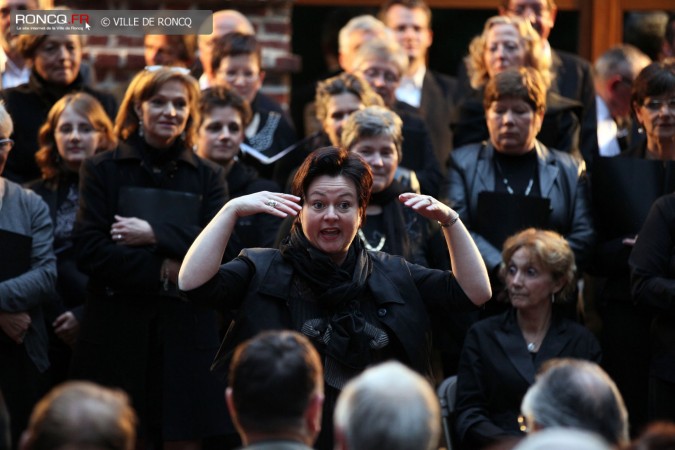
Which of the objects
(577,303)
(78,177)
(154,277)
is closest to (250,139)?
(78,177)

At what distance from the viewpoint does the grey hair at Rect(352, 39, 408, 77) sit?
7.39m

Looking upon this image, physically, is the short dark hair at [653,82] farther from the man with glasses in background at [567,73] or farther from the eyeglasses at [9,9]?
the eyeglasses at [9,9]

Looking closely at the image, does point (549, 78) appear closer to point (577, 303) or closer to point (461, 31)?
point (577, 303)

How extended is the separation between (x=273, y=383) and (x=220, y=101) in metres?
3.35

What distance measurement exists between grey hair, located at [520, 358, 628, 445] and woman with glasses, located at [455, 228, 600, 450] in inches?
73.0

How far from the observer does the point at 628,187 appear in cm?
647

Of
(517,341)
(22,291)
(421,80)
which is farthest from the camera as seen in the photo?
(421,80)

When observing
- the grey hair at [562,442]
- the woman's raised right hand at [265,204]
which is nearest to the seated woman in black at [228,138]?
the woman's raised right hand at [265,204]

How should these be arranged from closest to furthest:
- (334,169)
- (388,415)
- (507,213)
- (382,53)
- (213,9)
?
(388,415)
(334,169)
(507,213)
(382,53)
(213,9)

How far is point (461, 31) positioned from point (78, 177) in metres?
3.73

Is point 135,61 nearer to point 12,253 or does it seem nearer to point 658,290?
point 12,253

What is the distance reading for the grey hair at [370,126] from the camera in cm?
630

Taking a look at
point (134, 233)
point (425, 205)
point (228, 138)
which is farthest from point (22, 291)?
point (425, 205)

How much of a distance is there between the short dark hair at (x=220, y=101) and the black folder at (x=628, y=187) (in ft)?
6.17
